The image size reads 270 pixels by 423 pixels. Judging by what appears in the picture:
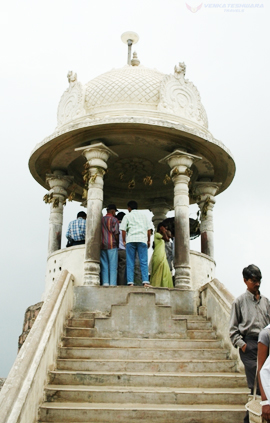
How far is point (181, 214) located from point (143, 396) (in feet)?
15.3

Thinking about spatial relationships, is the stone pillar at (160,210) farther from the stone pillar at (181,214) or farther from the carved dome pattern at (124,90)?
the carved dome pattern at (124,90)

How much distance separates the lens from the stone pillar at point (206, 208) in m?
12.4

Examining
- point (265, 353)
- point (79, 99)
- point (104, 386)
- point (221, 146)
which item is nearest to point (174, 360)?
point (104, 386)

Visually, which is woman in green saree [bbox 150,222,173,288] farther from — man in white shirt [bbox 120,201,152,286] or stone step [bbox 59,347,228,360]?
stone step [bbox 59,347,228,360]

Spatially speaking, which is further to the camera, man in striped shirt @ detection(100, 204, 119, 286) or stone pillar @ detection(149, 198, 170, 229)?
stone pillar @ detection(149, 198, 170, 229)

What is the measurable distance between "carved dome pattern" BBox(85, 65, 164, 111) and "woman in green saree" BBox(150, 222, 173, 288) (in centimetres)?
312

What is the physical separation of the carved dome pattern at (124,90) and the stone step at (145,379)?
6.27 metres

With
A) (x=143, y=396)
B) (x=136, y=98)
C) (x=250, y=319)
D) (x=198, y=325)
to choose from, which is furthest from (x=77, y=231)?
(x=250, y=319)

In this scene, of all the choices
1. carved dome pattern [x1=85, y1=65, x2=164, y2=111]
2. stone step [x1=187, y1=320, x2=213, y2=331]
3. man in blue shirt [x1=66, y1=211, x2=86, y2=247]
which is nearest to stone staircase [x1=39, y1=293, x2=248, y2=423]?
stone step [x1=187, y1=320, x2=213, y2=331]

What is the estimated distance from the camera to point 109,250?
10.1 m

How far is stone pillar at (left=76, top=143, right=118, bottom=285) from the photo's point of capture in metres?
9.67

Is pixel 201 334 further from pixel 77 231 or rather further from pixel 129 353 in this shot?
pixel 77 231

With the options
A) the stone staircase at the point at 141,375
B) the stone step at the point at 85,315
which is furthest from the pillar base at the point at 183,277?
the stone step at the point at 85,315

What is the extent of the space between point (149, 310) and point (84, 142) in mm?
4121
